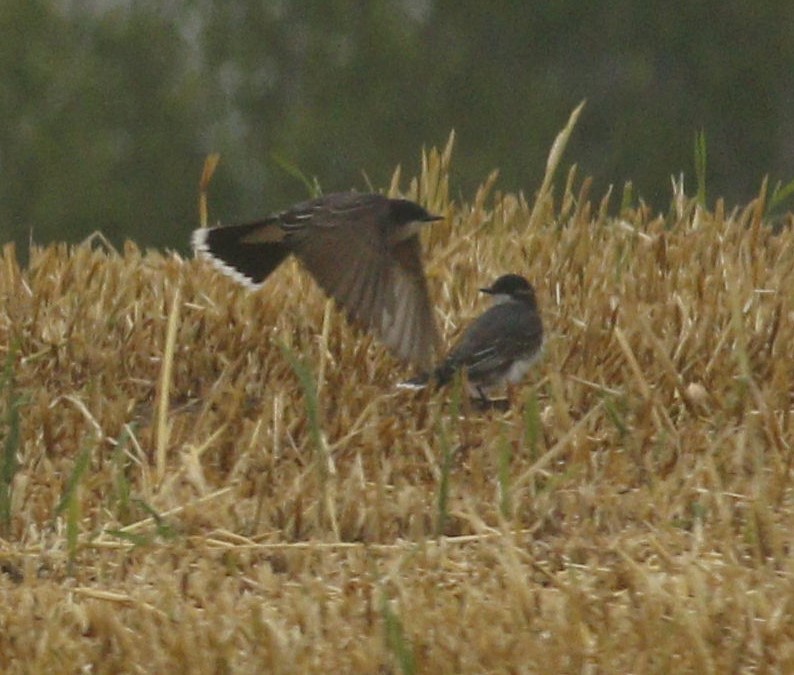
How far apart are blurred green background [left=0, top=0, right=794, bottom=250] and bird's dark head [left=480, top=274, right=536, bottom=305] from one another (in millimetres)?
24354

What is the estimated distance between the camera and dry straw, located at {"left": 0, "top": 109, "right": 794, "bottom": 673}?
450 cm

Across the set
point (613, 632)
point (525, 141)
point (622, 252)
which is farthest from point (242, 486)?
point (525, 141)

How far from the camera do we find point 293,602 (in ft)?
15.3

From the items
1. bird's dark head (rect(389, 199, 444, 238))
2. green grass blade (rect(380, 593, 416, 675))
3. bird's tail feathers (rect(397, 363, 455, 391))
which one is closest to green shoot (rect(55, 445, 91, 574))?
green grass blade (rect(380, 593, 416, 675))

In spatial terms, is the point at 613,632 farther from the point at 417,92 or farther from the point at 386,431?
the point at 417,92

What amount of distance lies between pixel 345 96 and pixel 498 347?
28.8m

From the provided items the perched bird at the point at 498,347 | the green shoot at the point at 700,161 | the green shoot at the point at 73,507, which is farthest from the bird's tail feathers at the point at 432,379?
the green shoot at the point at 700,161

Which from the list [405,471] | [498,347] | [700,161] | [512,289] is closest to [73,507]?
[405,471]

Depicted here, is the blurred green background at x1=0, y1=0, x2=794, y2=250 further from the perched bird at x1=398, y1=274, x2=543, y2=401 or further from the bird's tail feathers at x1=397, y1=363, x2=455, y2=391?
the bird's tail feathers at x1=397, y1=363, x2=455, y2=391

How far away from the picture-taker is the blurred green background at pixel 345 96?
106 ft

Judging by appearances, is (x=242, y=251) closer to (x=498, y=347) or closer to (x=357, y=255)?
(x=357, y=255)

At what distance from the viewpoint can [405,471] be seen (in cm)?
560

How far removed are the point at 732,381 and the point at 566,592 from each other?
150cm

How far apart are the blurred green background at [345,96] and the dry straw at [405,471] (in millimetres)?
24030
